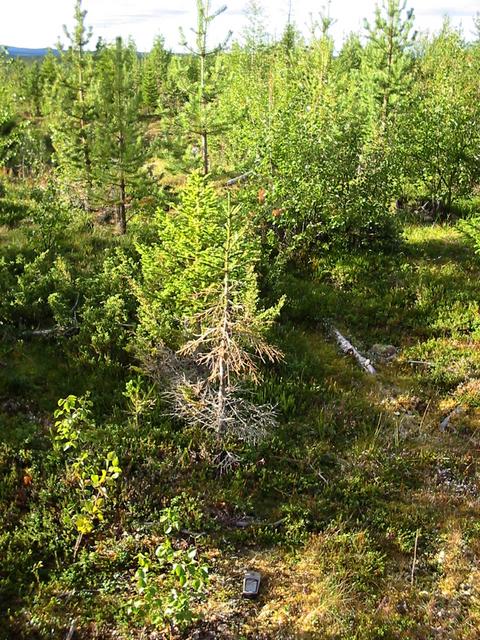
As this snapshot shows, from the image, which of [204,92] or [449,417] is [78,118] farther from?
[449,417]

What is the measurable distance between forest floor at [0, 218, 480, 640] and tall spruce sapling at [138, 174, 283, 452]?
71 cm

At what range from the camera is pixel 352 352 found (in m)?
11.7

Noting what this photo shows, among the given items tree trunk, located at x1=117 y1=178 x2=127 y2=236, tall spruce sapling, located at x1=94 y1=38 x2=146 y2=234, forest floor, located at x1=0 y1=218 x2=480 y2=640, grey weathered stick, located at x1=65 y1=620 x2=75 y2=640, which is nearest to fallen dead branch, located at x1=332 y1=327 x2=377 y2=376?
forest floor, located at x1=0 y1=218 x2=480 y2=640

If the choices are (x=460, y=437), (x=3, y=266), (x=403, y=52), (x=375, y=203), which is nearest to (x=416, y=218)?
(x=375, y=203)

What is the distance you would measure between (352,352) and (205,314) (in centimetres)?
511

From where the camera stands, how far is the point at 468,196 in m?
19.0

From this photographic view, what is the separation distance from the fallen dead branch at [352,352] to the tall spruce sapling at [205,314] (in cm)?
309

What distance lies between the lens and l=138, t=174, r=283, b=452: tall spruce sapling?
296 inches

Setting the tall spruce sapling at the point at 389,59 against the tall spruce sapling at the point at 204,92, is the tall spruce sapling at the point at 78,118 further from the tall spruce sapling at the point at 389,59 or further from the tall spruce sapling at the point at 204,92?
the tall spruce sapling at the point at 389,59

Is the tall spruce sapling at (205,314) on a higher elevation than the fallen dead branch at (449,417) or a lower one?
higher

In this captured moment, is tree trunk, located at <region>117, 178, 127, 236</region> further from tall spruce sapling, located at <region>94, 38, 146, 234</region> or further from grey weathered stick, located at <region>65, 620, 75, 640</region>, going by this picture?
grey weathered stick, located at <region>65, 620, 75, 640</region>

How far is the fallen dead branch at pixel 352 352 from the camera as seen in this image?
1122 centimetres

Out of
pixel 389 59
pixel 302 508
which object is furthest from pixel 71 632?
pixel 389 59

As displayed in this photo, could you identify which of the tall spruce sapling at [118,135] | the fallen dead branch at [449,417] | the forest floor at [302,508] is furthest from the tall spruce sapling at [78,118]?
the fallen dead branch at [449,417]
